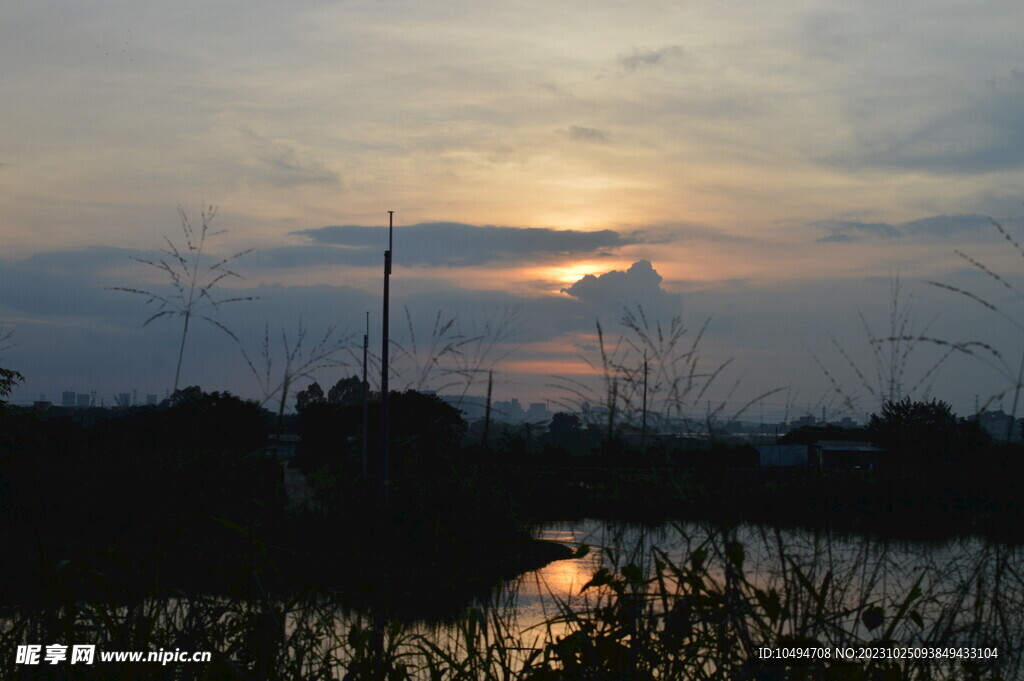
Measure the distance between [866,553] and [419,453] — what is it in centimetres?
913

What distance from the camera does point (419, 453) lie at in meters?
11.9

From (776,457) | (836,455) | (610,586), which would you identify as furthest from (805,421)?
(836,455)

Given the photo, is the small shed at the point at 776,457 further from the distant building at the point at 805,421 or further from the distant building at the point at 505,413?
the distant building at the point at 505,413

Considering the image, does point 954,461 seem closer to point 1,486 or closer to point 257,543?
point 257,543

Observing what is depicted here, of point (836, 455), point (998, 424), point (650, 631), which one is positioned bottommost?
point (650, 631)

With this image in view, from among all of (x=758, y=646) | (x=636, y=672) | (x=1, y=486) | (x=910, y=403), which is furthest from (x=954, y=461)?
(x=1, y=486)

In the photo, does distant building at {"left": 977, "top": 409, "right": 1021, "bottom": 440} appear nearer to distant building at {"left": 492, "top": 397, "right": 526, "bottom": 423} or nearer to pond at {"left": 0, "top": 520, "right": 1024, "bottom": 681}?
pond at {"left": 0, "top": 520, "right": 1024, "bottom": 681}

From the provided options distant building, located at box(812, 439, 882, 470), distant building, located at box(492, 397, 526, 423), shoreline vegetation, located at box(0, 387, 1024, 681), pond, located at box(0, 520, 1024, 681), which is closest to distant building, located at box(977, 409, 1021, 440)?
shoreline vegetation, located at box(0, 387, 1024, 681)

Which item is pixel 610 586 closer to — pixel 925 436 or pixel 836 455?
pixel 925 436

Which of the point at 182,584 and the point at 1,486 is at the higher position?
the point at 182,584

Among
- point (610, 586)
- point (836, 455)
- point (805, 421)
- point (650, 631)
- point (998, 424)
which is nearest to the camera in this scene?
point (650, 631)

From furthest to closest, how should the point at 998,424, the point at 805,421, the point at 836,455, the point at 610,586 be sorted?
1. the point at 836,455
2. the point at 805,421
3. the point at 998,424
4. the point at 610,586

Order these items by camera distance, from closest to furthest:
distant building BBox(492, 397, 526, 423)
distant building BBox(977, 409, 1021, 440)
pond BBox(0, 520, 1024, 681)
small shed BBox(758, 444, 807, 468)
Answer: pond BBox(0, 520, 1024, 681), distant building BBox(977, 409, 1021, 440), small shed BBox(758, 444, 807, 468), distant building BBox(492, 397, 526, 423)

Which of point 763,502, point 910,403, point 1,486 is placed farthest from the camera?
point 1,486
